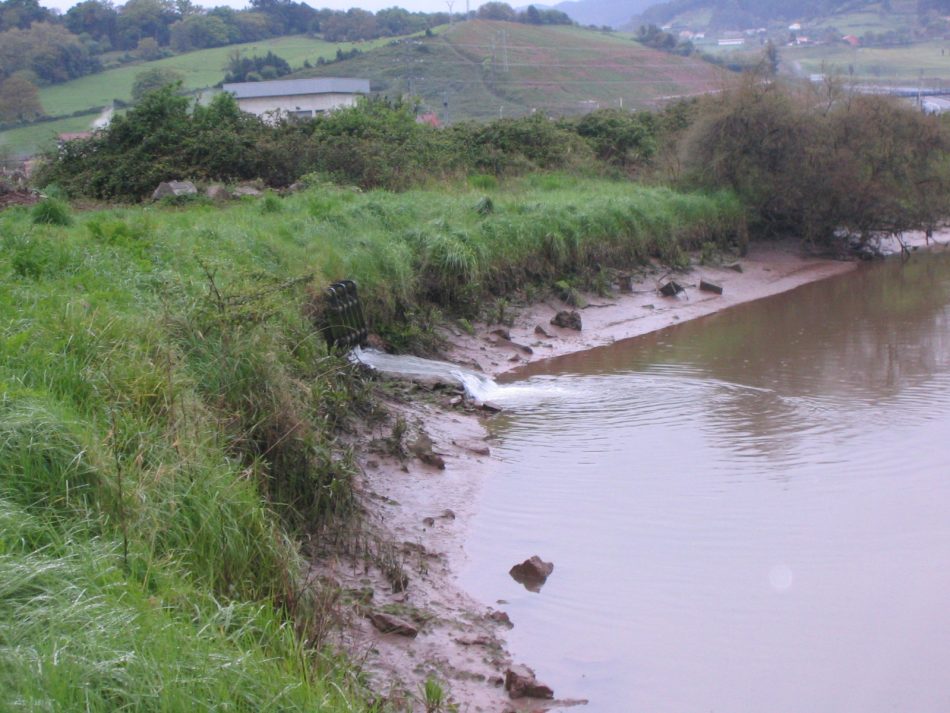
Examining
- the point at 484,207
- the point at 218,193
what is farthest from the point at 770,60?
the point at 218,193

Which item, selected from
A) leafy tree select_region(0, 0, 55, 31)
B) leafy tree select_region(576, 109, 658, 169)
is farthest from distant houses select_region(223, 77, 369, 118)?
leafy tree select_region(576, 109, 658, 169)

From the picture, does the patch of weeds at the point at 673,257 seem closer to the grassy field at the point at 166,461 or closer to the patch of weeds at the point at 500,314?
the patch of weeds at the point at 500,314

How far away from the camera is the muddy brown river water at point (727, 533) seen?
226 inches

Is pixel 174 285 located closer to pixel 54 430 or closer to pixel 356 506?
pixel 356 506

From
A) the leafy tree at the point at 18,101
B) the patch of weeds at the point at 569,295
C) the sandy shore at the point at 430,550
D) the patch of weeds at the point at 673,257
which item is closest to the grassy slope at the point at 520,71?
the leafy tree at the point at 18,101

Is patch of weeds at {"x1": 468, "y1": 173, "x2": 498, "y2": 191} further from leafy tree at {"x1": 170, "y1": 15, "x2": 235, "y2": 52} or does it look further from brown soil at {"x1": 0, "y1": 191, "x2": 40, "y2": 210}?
leafy tree at {"x1": 170, "y1": 15, "x2": 235, "y2": 52}

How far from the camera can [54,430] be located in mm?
5051

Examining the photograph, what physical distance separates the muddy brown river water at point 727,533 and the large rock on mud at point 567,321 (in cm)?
208

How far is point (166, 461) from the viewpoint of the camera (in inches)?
214

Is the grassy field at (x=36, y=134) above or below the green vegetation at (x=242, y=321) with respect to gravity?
above

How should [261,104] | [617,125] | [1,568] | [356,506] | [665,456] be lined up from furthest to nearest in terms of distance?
1. [261,104]
2. [617,125]
3. [665,456]
4. [356,506]
5. [1,568]

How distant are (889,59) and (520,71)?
3342cm

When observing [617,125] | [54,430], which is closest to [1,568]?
[54,430]

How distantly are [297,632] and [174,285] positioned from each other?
4356mm
